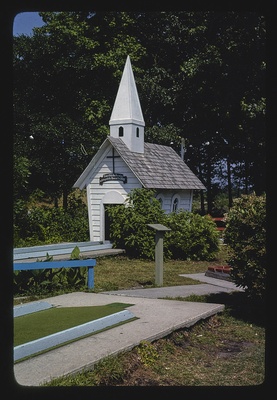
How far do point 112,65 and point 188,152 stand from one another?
5.47 meters

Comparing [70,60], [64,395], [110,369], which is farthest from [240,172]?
[64,395]

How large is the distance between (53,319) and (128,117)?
1201 cm

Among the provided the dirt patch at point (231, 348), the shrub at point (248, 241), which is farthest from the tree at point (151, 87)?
the dirt patch at point (231, 348)

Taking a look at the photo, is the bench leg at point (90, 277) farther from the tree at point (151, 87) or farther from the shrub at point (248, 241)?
the tree at point (151, 87)

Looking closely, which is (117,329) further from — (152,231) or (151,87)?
(151,87)

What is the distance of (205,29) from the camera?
2031 centimetres

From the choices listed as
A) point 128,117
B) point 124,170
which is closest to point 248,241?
point 124,170

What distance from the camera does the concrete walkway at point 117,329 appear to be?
4141 mm

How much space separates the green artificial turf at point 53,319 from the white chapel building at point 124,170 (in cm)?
919

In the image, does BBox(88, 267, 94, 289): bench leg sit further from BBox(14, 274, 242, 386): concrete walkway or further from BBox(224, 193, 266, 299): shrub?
BBox(224, 193, 266, 299): shrub

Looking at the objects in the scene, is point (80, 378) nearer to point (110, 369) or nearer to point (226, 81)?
point (110, 369)

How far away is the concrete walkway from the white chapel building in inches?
285

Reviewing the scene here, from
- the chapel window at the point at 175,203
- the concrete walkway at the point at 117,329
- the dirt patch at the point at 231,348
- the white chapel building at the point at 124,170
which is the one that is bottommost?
the dirt patch at the point at 231,348

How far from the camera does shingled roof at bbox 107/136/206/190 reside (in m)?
16.0
